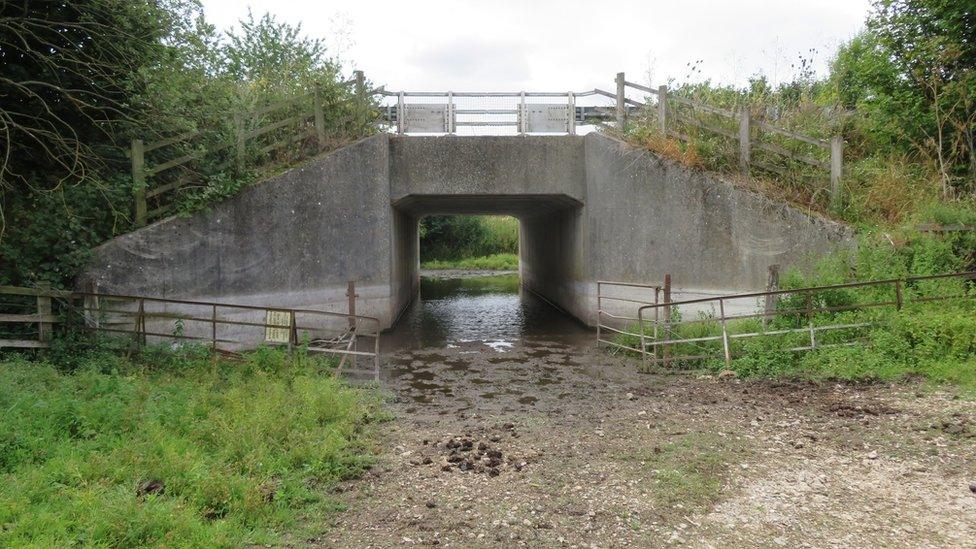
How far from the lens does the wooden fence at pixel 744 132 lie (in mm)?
11523

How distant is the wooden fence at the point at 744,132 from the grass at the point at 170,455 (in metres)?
9.05

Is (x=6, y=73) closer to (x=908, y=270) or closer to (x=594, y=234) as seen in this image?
(x=594, y=234)

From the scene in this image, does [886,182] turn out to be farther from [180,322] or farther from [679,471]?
[180,322]

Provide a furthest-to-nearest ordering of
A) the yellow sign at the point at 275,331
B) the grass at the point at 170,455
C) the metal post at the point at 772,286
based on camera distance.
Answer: the metal post at the point at 772,286, the yellow sign at the point at 275,331, the grass at the point at 170,455

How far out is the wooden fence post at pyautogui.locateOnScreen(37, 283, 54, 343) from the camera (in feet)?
30.4

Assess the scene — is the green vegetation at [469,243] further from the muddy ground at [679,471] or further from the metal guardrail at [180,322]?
the muddy ground at [679,471]

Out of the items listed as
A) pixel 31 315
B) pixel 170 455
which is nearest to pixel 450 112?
pixel 31 315

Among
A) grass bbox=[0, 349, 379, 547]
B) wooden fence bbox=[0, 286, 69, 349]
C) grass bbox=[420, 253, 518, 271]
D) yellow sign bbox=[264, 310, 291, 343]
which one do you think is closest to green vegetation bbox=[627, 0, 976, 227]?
yellow sign bbox=[264, 310, 291, 343]

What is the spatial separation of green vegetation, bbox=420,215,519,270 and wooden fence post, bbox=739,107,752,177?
2660 centimetres

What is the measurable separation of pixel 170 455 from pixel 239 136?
8.46m

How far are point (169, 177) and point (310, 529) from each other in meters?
9.76

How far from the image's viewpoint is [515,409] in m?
8.23

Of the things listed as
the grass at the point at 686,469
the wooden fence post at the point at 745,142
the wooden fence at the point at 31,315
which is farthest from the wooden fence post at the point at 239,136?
the wooden fence post at the point at 745,142

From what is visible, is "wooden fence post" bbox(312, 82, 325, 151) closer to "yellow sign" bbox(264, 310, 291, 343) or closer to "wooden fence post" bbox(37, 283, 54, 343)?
"yellow sign" bbox(264, 310, 291, 343)
